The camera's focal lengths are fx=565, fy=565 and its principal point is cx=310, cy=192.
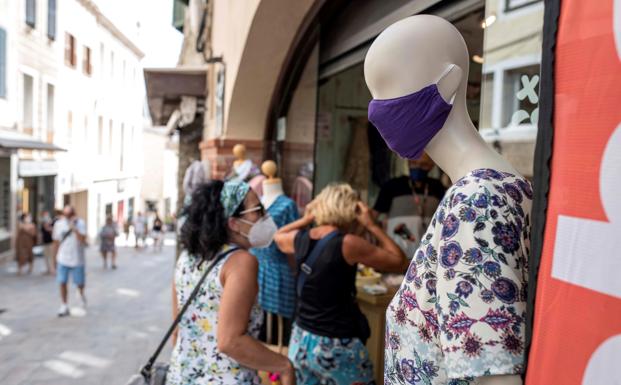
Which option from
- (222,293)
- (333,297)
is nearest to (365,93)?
(333,297)

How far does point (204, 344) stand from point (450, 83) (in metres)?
1.47

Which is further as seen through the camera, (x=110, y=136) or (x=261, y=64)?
(x=110, y=136)

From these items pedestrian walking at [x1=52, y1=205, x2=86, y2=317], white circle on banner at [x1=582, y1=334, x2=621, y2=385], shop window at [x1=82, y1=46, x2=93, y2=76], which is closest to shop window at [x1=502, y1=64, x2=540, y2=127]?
white circle on banner at [x1=582, y1=334, x2=621, y2=385]

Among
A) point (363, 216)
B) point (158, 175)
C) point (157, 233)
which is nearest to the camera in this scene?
point (363, 216)

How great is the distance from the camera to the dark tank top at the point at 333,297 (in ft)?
9.05

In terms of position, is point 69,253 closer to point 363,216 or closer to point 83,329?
point 83,329

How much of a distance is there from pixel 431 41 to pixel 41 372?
5600mm

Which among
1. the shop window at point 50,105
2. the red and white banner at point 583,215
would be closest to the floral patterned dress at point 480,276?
the red and white banner at point 583,215

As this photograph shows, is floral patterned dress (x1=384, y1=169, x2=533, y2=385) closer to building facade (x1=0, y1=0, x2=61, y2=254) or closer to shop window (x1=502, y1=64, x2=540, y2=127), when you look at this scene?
shop window (x1=502, y1=64, x2=540, y2=127)

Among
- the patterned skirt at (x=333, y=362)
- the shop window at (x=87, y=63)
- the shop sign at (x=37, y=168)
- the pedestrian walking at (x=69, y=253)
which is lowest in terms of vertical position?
the pedestrian walking at (x=69, y=253)

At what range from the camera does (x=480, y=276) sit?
93 centimetres

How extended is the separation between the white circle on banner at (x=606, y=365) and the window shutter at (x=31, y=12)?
1704 centimetres

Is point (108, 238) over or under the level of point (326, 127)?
under

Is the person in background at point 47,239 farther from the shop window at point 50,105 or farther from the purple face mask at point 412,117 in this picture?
the purple face mask at point 412,117
